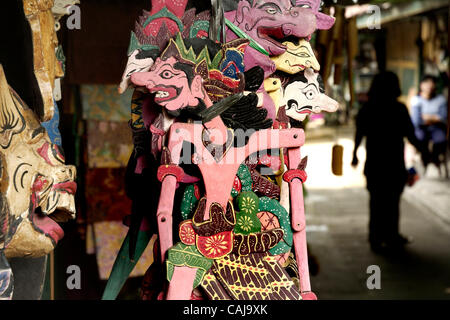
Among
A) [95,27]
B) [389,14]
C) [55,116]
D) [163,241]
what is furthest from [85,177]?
[389,14]

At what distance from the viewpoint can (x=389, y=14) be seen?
5859mm

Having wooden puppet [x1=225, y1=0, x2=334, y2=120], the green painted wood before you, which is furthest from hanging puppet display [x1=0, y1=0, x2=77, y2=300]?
wooden puppet [x1=225, y1=0, x2=334, y2=120]

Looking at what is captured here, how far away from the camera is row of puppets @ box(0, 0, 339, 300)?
57.2 inches

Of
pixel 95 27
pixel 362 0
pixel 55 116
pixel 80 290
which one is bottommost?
pixel 80 290

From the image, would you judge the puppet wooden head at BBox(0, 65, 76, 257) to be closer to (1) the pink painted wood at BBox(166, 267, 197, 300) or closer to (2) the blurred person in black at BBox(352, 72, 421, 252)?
(1) the pink painted wood at BBox(166, 267, 197, 300)

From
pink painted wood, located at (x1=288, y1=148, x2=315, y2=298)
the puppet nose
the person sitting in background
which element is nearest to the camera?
the puppet nose

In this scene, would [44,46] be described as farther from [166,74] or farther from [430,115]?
[430,115]

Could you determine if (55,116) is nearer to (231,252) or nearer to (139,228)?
(139,228)

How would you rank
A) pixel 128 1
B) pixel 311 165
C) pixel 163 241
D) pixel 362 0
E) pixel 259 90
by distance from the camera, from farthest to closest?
1. pixel 311 165
2. pixel 362 0
3. pixel 128 1
4. pixel 259 90
5. pixel 163 241

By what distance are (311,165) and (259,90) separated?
665cm

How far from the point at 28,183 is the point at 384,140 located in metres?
2.53

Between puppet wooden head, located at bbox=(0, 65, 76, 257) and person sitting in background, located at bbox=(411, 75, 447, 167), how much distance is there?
4971mm

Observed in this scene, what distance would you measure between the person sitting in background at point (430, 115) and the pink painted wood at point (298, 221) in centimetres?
475

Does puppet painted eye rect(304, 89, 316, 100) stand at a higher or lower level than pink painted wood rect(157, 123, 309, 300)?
higher
